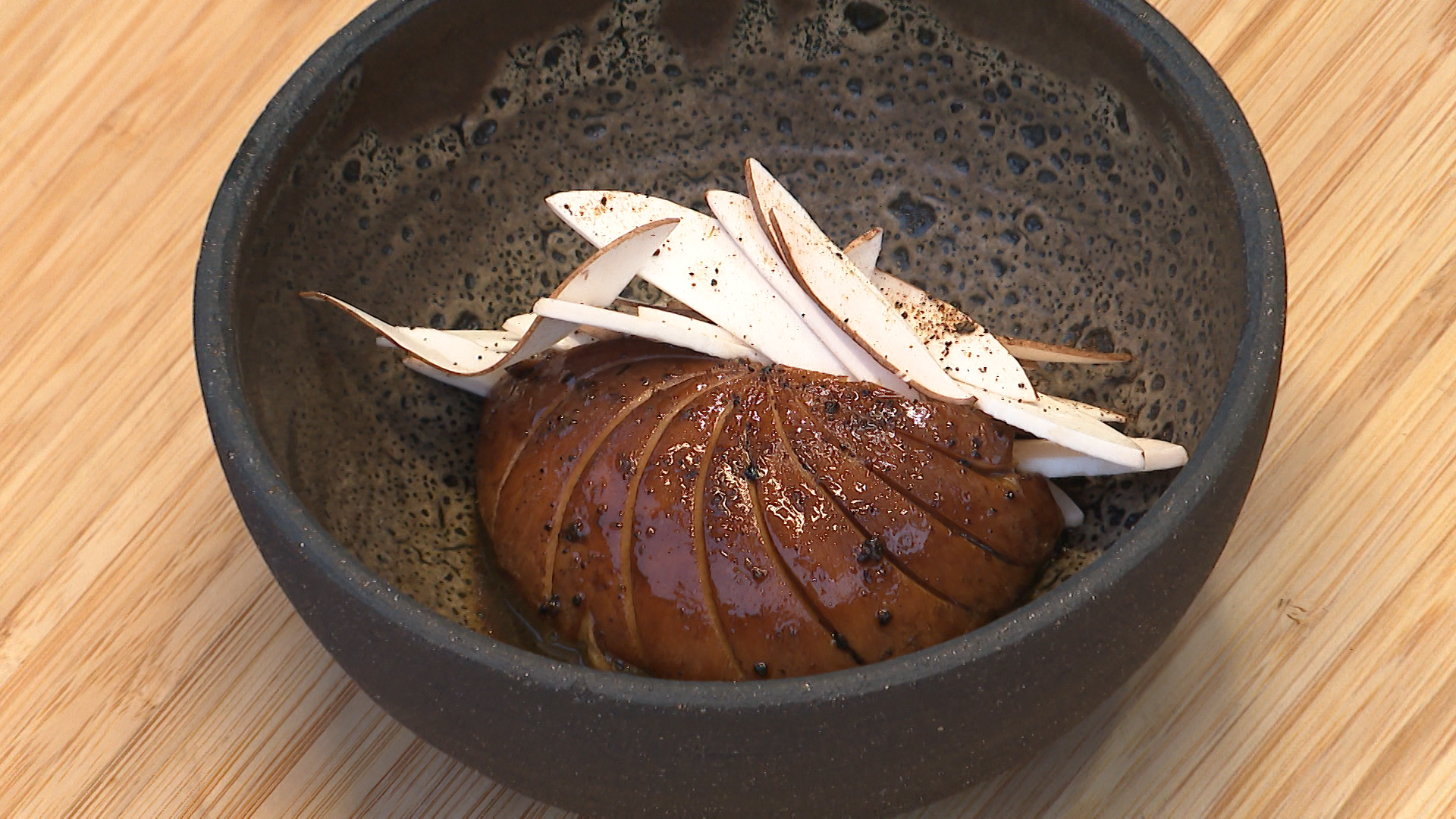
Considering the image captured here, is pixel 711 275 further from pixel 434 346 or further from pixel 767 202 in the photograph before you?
pixel 434 346

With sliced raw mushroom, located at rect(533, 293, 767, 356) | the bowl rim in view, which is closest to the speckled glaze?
the bowl rim

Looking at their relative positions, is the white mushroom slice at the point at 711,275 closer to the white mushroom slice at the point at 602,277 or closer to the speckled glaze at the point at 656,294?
the white mushroom slice at the point at 602,277

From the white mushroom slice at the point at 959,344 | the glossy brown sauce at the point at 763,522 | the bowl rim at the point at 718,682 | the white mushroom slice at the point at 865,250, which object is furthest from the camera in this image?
the white mushroom slice at the point at 865,250

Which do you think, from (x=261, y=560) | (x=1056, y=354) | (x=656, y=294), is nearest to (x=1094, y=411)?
(x=1056, y=354)

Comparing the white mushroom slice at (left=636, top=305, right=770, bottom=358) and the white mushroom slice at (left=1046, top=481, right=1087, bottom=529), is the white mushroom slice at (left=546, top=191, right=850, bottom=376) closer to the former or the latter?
the white mushroom slice at (left=636, top=305, right=770, bottom=358)

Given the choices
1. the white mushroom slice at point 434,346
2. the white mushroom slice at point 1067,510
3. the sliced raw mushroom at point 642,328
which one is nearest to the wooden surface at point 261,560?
the white mushroom slice at point 1067,510
